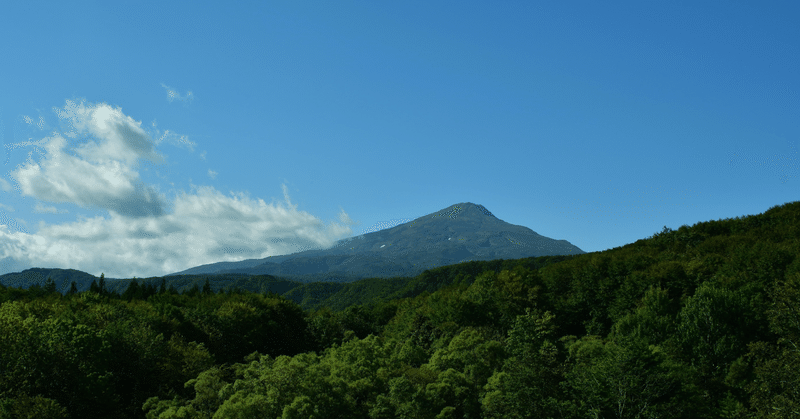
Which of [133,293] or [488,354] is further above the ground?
[133,293]

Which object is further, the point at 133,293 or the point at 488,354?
the point at 133,293

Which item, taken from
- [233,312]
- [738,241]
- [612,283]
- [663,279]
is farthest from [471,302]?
[738,241]

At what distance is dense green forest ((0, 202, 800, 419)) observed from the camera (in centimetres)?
3762

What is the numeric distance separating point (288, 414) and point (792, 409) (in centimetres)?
3398

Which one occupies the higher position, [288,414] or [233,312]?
[233,312]

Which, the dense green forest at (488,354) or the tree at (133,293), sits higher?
the tree at (133,293)

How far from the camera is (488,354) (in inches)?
2104

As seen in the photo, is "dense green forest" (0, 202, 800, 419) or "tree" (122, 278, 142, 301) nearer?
"dense green forest" (0, 202, 800, 419)

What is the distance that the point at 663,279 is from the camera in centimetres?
7225

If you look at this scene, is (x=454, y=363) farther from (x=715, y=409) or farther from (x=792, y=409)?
(x=792, y=409)

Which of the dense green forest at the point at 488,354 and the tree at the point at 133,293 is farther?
the tree at the point at 133,293

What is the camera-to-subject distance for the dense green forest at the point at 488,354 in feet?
123

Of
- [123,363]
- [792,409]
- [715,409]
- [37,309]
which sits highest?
[37,309]

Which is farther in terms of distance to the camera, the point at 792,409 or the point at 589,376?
the point at 589,376
